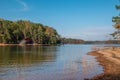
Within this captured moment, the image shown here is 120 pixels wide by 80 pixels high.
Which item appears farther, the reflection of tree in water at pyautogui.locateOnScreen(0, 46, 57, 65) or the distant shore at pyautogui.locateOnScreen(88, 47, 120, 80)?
the reflection of tree in water at pyautogui.locateOnScreen(0, 46, 57, 65)

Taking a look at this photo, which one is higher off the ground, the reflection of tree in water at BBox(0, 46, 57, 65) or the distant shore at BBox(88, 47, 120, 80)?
the reflection of tree in water at BBox(0, 46, 57, 65)

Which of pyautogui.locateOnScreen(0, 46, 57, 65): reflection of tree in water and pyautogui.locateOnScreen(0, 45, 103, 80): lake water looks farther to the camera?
pyautogui.locateOnScreen(0, 46, 57, 65): reflection of tree in water

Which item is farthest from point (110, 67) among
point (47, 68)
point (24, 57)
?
point (24, 57)

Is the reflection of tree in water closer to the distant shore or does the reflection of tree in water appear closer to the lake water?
the lake water

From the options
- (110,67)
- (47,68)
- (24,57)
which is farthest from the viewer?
(24,57)

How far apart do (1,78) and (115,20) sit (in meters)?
52.2

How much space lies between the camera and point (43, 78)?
1033 inches

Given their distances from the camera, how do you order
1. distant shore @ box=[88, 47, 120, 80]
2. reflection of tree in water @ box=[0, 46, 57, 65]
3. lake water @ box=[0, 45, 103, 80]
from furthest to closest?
1. reflection of tree in water @ box=[0, 46, 57, 65]
2. lake water @ box=[0, 45, 103, 80]
3. distant shore @ box=[88, 47, 120, 80]

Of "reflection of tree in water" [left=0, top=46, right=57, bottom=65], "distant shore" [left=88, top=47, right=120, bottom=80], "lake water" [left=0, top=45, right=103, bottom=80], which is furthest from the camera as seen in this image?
"reflection of tree in water" [left=0, top=46, right=57, bottom=65]

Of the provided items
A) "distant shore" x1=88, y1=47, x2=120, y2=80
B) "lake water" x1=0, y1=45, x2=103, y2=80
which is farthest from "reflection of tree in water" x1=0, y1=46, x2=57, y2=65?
"distant shore" x1=88, y1=47, x2=120, y2=80

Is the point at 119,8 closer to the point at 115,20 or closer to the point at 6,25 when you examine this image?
the point at 115,20

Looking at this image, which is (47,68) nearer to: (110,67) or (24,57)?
(110,67)

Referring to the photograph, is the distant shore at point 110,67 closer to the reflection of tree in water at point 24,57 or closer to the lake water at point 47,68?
the lake water at point 47,68

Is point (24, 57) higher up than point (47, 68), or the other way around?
point (24, 57)
